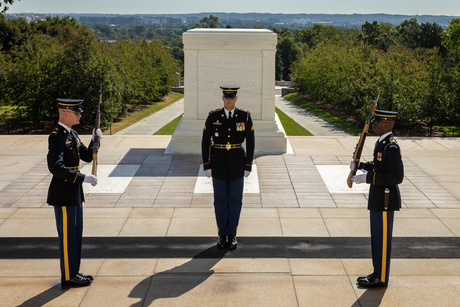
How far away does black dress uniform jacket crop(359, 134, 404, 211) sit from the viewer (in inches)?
175

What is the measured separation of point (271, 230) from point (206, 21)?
346ft

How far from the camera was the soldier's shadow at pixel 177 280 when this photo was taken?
4.52 metres

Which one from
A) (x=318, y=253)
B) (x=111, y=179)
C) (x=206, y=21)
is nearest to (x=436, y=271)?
(x=318, y=253)

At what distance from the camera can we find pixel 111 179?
8.41 m

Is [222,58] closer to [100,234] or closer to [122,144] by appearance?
[122,144]

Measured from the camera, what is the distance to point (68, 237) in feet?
14.9

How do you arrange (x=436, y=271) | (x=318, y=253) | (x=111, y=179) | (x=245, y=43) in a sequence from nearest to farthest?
1. (x=436, y=271)
2. (x=318, y=253)
3. (x=111, y=179)
4. (x=245, y=43)

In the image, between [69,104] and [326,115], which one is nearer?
[69,104]

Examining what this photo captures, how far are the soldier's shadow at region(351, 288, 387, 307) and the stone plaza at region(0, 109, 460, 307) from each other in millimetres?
17

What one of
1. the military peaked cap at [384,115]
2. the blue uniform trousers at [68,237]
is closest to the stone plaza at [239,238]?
the blue uniform trousers at [68,237]

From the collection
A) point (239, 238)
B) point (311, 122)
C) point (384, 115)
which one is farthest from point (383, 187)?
point (311, 122)

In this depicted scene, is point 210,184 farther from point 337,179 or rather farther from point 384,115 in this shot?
point 384,115

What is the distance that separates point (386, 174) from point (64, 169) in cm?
296

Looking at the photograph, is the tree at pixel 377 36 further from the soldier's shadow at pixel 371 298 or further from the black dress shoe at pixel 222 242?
the soldier's shadow at pixel 371 298
